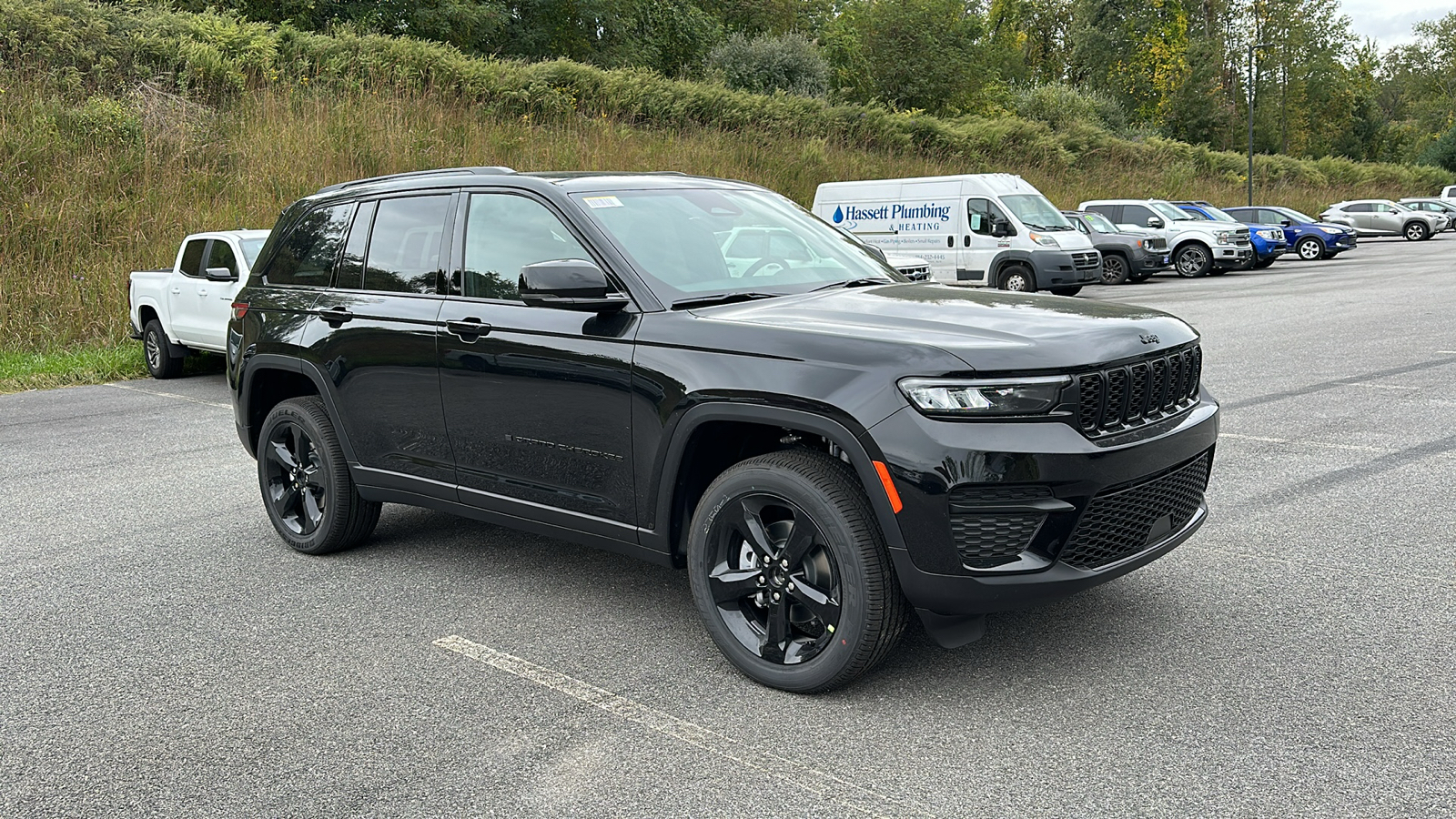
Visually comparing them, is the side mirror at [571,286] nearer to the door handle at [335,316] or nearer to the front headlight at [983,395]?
the front headlight at [983,395]

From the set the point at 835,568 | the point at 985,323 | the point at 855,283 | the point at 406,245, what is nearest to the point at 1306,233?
the point at 855,283

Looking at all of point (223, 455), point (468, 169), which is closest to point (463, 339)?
point (468, 169)

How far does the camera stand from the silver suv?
145 ft

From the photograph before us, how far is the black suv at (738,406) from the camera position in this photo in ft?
11.4

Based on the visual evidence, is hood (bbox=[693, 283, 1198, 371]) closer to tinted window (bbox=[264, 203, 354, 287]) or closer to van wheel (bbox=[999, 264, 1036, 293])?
tinted window (bbox=[264, 203, 354, 287])

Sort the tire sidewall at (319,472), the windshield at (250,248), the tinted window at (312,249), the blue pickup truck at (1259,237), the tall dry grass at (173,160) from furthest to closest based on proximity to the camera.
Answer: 1. the blue pickup truck at (1259,237)
2. the tall dry grass at (173,160)
3. the windshield at (250,248)
4. the tinted window at (312,249)
5. the tire sidewall at (319,472)

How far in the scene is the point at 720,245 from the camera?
4688mm

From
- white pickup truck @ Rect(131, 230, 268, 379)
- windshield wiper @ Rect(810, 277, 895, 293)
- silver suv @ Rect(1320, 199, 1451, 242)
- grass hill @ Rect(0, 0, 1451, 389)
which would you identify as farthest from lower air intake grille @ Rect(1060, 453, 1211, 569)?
silver suv @ Rect(1320, 199, 1451, 242)

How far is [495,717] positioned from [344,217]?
287 cm

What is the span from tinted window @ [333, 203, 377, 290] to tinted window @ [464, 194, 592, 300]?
0.76 m

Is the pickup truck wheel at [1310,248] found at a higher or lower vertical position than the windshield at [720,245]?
lower

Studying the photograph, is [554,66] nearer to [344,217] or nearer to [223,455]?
[223,455]

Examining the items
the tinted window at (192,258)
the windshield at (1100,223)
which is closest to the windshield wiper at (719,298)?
the tinted window at (192,258)

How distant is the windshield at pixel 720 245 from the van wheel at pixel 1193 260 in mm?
24332
